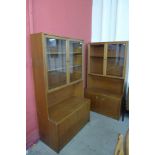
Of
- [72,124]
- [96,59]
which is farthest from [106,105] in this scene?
[96,59]

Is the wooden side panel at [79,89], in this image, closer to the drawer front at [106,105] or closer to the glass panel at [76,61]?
the glass panel at [76,61]

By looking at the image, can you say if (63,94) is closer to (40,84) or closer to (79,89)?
(79,89)

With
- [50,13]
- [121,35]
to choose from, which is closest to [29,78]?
[50,13]

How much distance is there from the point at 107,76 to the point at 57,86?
1.29 meters

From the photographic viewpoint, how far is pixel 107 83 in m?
3.15

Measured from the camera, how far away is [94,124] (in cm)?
256

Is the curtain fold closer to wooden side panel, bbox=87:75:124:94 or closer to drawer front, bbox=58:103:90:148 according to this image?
wooden side panel, bbox=87:75:124:94

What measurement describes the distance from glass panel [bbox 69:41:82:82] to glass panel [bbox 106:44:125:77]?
71 centimetres

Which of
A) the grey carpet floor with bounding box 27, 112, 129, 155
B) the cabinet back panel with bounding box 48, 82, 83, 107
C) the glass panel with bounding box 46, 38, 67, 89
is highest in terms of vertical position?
the glass panel with bounding box 46, 38, 67, 89

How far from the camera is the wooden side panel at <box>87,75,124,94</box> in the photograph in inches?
115

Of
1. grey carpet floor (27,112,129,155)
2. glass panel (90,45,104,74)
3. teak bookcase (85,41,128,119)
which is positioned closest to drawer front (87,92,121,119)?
teak bookcase (85,41,128,119)
